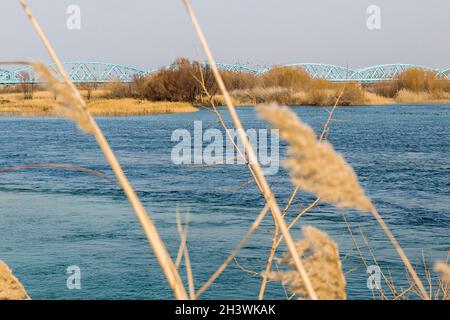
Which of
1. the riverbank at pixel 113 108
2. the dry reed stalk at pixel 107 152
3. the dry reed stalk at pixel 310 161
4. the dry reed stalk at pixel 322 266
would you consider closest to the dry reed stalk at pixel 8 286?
the dry reed stalk at pixel 107 152

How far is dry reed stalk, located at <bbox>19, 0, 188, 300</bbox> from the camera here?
73 centimetres

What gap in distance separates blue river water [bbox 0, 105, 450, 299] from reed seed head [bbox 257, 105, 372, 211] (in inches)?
71.3

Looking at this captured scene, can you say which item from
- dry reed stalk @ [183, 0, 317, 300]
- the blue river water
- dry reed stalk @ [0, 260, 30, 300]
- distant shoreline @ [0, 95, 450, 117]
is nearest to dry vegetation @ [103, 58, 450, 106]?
distant shoreline @ [0, 95, 450, 117]

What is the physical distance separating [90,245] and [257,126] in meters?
17.3

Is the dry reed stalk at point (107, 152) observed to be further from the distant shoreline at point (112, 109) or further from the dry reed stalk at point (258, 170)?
the distant shoreline at point (112, 109)

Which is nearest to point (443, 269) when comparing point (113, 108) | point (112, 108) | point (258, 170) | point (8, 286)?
point (258, 170)

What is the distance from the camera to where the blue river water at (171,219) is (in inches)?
279

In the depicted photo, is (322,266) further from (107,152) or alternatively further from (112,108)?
(112,108)

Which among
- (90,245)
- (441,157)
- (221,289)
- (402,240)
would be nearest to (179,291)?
(221,289)

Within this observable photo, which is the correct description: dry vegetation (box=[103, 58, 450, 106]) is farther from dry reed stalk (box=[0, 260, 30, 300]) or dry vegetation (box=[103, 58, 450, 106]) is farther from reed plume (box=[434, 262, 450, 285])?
reed plume (box=[434, 262, 450, 285])

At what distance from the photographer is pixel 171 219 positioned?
9.91 metres

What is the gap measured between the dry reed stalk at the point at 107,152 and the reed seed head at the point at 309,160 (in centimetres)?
20

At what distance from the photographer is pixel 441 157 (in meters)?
17.4
